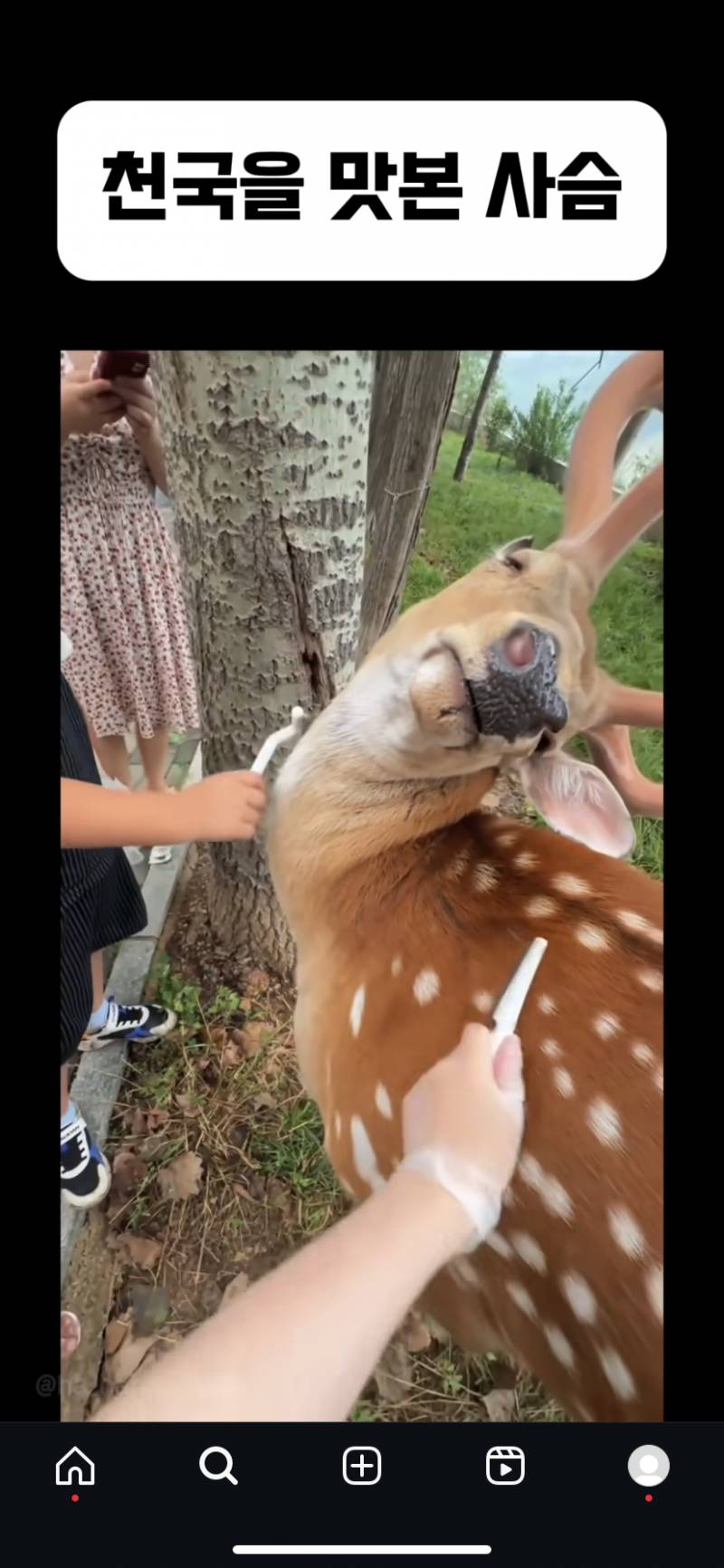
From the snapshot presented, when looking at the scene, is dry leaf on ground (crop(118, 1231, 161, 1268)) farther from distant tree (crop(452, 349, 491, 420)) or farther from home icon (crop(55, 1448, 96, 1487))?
distant tree (crop(452, 349, 491, 420))

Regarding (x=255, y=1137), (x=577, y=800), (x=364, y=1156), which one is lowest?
(x=255, y=1137)

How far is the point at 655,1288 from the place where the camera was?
1.81 ft

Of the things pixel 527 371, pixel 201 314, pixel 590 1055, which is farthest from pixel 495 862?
pixel 201 314

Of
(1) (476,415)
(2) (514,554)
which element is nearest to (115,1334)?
(2) (514,554)

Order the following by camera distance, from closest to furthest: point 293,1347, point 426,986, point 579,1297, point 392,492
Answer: point 293,1347 → point 579,1297 → point 426,986 → point 392,492

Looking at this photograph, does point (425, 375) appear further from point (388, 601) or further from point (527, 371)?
point (388, 601)

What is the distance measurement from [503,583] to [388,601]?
0.18m

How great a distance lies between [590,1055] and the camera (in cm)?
59

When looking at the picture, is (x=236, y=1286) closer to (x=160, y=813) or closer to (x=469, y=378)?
(x=160, y=813)

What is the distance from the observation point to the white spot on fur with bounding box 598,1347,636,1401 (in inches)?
22.2

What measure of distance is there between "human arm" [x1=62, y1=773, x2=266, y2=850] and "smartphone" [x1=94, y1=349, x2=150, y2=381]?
351mm

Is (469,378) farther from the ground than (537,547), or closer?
farther from the ground

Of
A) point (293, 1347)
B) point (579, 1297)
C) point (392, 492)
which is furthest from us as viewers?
point (392, 492)

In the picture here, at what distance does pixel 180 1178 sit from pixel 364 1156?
0.22m
